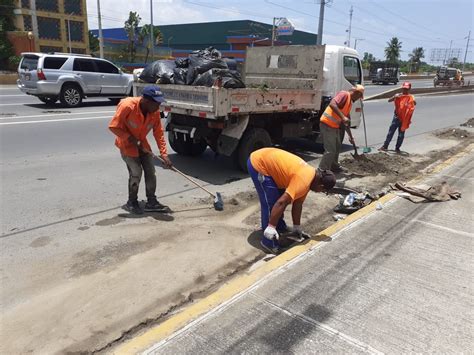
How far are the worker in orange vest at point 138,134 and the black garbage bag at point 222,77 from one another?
1.85 metres

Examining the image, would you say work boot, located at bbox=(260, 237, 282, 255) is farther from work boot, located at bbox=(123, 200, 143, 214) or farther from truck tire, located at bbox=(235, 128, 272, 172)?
truck tire, located at bbox=(235, 128, 272, 172)

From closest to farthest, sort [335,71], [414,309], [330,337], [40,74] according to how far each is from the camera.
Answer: [330,337] < [414,309] < [335,71] < [40,74]

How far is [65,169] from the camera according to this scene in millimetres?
6512

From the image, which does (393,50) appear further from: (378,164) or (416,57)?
(378,164)

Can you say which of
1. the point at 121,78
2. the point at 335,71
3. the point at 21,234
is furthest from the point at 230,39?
the point at 21,234

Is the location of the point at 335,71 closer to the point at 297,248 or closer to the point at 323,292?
the point at 297,248

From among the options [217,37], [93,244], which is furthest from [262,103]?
[217,37]

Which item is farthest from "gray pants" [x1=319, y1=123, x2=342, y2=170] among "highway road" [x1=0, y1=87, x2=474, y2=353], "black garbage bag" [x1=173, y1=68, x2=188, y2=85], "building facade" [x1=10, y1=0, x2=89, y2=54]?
"building facade" [x1=10, y1=0, x2=89, y2=54]

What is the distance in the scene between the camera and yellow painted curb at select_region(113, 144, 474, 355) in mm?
2615

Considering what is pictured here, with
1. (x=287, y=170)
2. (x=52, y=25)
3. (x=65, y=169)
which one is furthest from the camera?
(x=52, y=25)

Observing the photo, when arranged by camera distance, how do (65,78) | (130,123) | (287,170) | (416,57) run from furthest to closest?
(416,57) → (65,78) → (130,123) → (287,170)

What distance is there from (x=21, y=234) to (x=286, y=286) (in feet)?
9.09

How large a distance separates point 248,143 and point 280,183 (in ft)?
9.44

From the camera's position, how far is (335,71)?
28.1 feet
